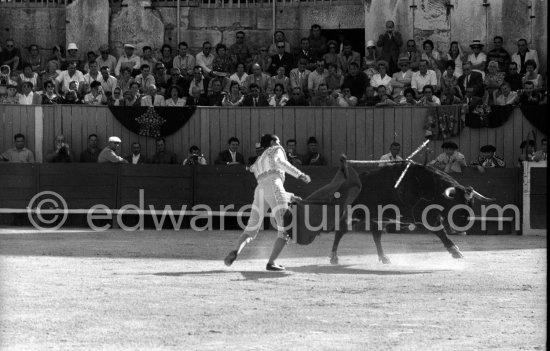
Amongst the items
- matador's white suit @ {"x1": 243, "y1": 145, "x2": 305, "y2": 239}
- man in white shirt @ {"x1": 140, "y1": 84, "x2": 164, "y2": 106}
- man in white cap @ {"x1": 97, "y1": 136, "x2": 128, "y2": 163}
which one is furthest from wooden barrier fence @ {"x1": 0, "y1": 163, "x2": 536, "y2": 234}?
matador's white suit @ {"x1": 243, "y1": 145, "x2": 305, "y2": 239}

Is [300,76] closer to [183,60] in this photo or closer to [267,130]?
[267,130]

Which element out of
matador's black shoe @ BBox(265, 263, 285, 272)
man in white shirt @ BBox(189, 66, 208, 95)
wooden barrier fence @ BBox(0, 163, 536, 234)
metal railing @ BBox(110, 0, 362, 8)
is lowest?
matador's black shoe @ BBox(265, 263, 285, 272)

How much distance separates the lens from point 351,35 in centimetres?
2469

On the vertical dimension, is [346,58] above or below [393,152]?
above

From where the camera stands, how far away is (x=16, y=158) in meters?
20.9

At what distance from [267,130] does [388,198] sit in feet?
21.0

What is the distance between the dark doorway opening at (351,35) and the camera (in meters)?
24.6

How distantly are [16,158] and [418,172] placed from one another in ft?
27.8

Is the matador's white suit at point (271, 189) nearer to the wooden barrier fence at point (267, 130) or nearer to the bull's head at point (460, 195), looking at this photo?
the bull's head at point (460, 195)

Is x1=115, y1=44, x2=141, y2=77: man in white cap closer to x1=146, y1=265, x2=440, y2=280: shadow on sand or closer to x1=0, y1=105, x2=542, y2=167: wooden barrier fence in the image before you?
x1=0, y1=105, x2=542, y2=167: wooden barrier fence

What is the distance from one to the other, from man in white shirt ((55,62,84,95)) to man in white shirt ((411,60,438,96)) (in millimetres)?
5606

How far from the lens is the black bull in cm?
1450

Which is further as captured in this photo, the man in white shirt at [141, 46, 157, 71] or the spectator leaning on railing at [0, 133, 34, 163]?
the man in white shirt at [141, 46, 157, 71]

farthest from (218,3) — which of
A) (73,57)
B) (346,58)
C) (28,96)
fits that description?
(28,96)
